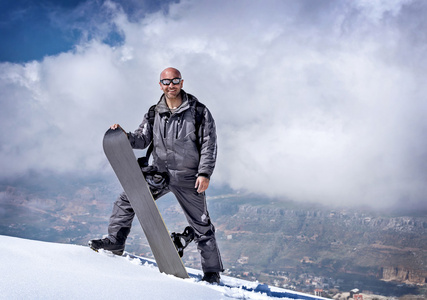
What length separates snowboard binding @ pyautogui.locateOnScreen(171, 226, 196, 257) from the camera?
167 inches

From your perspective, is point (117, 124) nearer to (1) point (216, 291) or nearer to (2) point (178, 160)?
(2) point (178, 160)

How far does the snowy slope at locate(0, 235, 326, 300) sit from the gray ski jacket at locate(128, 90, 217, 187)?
107 centimetres

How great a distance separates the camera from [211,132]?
4.18 metres

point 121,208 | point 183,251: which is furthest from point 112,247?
point 183,251

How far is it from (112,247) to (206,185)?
1341mm

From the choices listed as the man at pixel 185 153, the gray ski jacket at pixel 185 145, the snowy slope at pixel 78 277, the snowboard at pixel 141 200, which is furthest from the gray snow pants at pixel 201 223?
the snowy slope at pixel 78 277

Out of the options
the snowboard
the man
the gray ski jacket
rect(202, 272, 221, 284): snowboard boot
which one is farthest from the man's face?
rect(202, 272, 221, 284): snowboard boot

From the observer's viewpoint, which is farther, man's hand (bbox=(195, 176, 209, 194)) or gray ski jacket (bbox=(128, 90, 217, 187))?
gray ski jacket (bbox=(128, 90, 217, 187))

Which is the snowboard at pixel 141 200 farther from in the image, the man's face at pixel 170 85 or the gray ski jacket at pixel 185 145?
the man's face at pixel 170 85

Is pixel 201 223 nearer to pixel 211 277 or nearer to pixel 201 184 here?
pixel 201 184

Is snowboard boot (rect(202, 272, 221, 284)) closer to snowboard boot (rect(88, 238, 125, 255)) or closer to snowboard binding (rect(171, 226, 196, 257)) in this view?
snowboard binding (rect(171, 226, 196, 257))

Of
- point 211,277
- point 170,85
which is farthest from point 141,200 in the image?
point 170,85

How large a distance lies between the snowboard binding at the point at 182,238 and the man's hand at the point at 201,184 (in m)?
0.59

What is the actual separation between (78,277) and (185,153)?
162 cm
